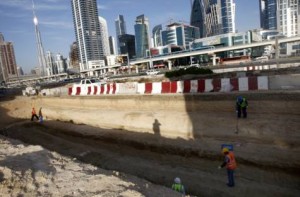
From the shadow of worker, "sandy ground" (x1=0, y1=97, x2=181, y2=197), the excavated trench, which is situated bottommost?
the excavated trench

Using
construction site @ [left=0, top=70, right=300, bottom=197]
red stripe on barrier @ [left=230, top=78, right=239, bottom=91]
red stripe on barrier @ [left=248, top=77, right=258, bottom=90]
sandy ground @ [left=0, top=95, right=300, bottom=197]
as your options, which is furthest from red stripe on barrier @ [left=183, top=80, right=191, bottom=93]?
sandy ground @ [left=0, top=95, right=300, bottom=197]

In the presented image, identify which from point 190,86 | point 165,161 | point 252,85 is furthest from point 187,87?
point 165,161

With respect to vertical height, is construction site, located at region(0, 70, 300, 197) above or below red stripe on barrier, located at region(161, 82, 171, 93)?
below

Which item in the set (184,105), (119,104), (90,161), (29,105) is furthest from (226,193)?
(29,105)

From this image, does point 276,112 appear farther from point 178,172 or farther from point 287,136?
point 178,172

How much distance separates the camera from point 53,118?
31.7m

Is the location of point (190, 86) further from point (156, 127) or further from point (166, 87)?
point (156, 127)

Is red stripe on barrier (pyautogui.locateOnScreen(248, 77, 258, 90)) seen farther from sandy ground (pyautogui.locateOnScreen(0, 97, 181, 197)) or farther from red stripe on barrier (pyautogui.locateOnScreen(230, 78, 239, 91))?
sandy ground (pyautogui.locateOnScreen(0, 97, 181, 197))

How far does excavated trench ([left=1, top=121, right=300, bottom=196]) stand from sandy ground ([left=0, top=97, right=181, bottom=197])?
265 cm

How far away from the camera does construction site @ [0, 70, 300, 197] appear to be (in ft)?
32.7

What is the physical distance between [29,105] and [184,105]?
24.8 meters

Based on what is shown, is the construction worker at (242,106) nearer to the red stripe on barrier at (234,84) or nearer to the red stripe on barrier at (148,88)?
the red stripe on barrier at (234,84)

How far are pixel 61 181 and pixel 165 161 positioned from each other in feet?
20.7

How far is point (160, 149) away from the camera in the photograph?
16.8 metres
